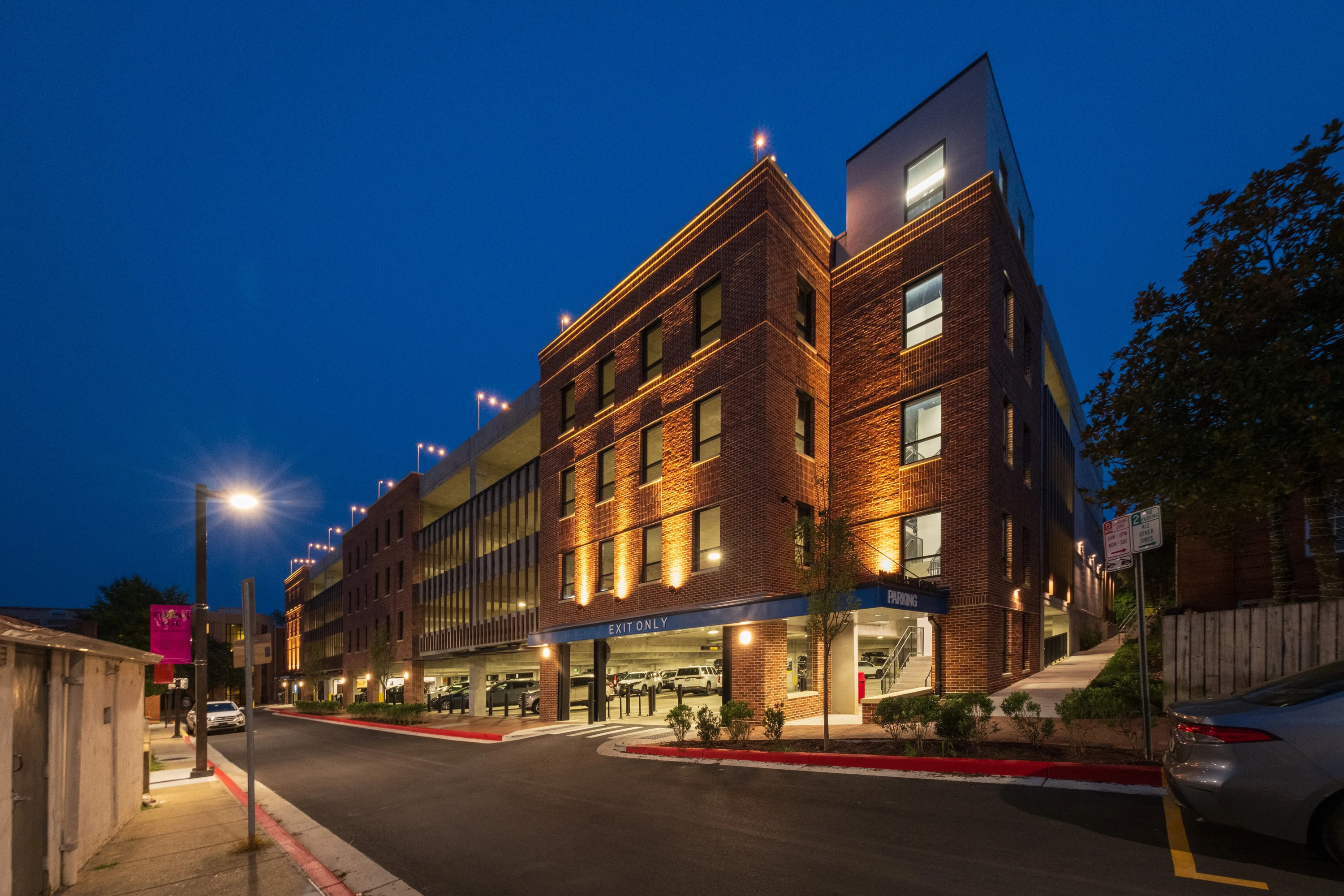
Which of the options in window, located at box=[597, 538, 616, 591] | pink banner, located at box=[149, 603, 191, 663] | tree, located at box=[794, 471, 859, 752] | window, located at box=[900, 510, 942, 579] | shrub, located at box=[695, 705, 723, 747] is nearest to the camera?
tree, located at box=[794, 471, 859, 752]

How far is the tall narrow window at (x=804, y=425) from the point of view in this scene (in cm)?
2145

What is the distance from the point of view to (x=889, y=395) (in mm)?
20906

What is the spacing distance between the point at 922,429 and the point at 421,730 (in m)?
20.7

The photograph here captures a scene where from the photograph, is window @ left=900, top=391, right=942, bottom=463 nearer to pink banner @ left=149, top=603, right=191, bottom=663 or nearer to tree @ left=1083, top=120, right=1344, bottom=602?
tree @ left=1083, top=120, right=1344, bottom=602

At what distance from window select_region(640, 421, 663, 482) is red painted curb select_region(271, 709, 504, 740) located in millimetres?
9096

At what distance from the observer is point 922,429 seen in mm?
21125

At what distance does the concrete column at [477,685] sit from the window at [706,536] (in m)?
21.6

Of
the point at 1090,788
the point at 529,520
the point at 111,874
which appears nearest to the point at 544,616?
the point at 529,520

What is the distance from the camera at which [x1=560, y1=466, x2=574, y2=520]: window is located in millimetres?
27875

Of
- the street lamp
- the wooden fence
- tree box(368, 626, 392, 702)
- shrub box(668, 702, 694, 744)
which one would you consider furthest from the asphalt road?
tree box(368, 626, 392, 702)

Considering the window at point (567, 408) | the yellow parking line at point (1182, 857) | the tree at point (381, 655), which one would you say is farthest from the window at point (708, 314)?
the tree at point (381, 655)

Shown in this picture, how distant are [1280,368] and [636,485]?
17.1 metres

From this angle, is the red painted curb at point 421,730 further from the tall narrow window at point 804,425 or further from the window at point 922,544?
the window at point 922,544

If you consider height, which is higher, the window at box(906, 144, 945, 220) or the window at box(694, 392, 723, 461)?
the window at box(906, 144, 945, 220)
